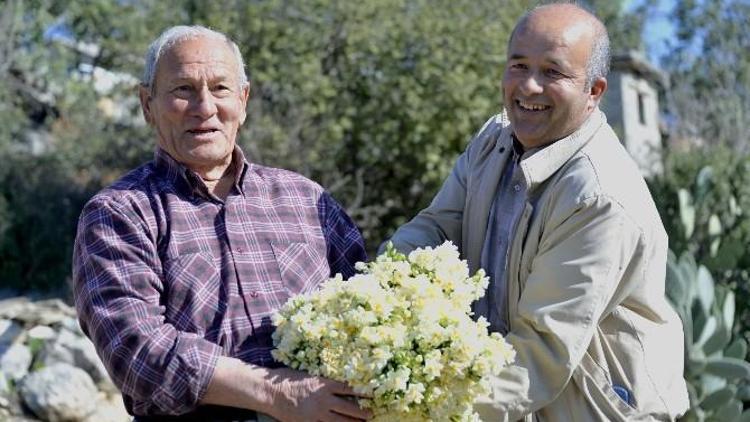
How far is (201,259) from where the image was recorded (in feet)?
10.6

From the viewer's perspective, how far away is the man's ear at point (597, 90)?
3200mm

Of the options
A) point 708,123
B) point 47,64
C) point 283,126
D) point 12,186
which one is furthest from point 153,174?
point 708,123

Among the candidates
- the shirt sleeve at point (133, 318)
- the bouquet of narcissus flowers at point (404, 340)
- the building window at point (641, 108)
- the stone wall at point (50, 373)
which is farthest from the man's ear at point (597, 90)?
the building window at point (641, 108)

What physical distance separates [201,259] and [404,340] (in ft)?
2.72

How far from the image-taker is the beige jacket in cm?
294

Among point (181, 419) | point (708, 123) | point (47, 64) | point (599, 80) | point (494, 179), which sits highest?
point (599, 80)

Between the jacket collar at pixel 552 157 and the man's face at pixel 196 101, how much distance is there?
39.9 inches

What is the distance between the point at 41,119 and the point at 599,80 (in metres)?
15.1

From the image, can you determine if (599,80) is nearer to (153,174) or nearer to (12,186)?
(153,174)

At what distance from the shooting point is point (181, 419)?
3.14 metres

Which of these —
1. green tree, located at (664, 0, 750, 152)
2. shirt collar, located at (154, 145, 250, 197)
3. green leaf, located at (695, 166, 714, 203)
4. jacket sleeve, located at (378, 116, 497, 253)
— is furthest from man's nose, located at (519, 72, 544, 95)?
green tree, located at (664, 0, 750, 152)

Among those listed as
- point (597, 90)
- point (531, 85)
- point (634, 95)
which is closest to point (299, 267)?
point (531, 85)

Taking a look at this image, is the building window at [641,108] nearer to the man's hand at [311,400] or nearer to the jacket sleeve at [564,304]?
the jacket sleeve at [564,304]

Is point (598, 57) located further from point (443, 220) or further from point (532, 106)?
point (443, 220)
